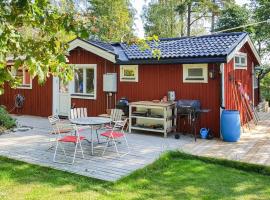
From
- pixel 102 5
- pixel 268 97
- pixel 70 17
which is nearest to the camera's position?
pixel 70 17

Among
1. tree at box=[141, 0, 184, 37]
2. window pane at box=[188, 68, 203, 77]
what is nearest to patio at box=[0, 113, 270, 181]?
window pane at box=[188, 68, 203, 77]

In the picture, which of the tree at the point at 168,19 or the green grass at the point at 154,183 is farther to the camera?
the tree at the point at 168,19

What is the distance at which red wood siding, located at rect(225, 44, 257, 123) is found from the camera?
30.9 feet

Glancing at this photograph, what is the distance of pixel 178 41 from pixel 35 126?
6.12m

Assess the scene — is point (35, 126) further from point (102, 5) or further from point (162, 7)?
point (162, 7)

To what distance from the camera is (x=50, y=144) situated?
7984 mm

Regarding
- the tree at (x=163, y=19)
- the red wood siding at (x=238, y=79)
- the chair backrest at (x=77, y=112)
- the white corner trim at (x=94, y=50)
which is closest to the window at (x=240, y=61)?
the red wood siding at (x=238, y=79)

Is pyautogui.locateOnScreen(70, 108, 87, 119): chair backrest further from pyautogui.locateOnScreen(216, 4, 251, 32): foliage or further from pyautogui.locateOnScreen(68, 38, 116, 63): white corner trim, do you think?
pyautogui.locateOnScreen(216, 4, 251, 32): foliage

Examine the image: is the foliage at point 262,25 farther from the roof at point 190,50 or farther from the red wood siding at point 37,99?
the red wood siding at point 37,99

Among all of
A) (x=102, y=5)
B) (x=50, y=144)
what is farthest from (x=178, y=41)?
(x=102, y=5)

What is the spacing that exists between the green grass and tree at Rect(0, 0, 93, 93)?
7.90 feet

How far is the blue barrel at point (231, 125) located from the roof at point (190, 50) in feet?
4.95

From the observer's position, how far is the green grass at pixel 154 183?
4.70 meters

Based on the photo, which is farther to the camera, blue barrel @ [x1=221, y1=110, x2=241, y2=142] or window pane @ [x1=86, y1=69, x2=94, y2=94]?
window pane @ [x1=86, y1=69, x2=94, y2=94]
